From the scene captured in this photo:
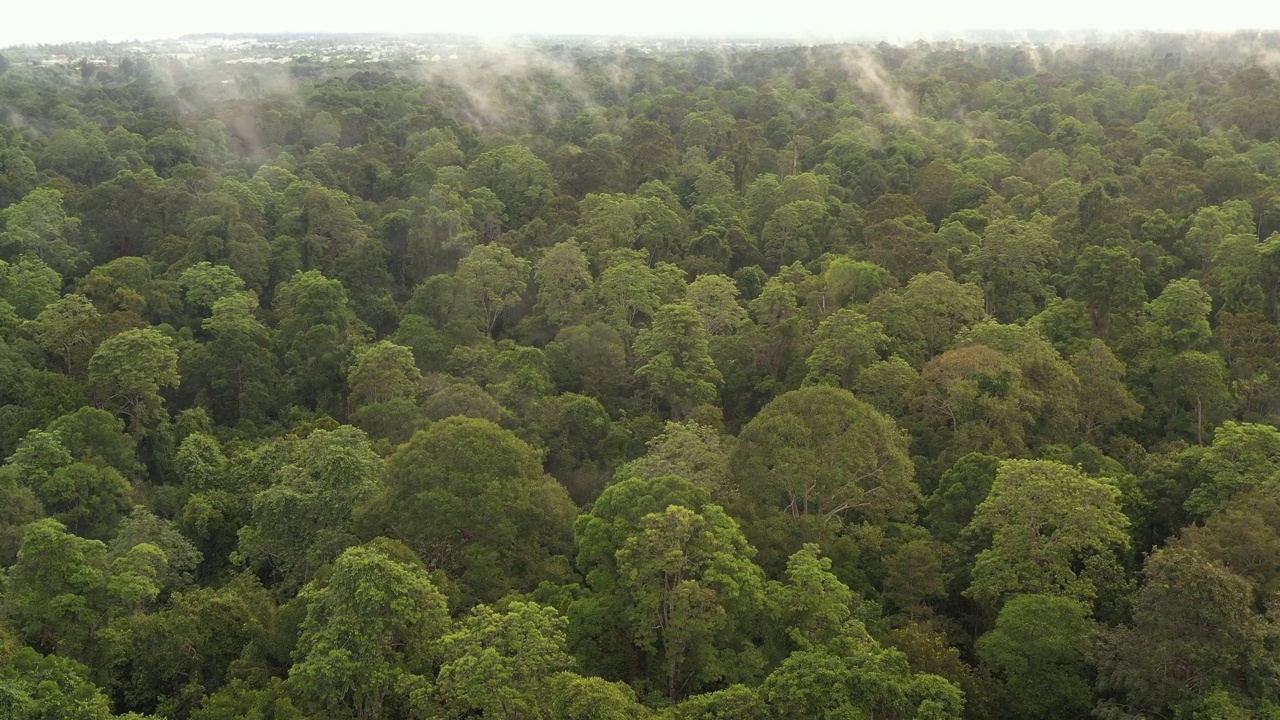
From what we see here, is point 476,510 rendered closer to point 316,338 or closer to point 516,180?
point 316,338

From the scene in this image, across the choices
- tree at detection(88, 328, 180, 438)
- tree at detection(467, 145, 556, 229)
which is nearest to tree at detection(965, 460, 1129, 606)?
tree at detection(88, 328, 180, 438)

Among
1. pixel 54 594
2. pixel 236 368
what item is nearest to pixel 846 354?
pixel 54 594

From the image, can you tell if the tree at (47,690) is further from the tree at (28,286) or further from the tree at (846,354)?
the tree at (28,286)

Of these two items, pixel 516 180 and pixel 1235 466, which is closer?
pixel 1235 466

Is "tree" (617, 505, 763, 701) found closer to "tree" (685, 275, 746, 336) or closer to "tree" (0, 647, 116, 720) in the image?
"tree" (0, 647, 116, 720)

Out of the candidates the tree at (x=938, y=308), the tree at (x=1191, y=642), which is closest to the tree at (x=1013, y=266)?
the tree at (x=938, y=308)

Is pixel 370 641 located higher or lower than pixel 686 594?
lower
